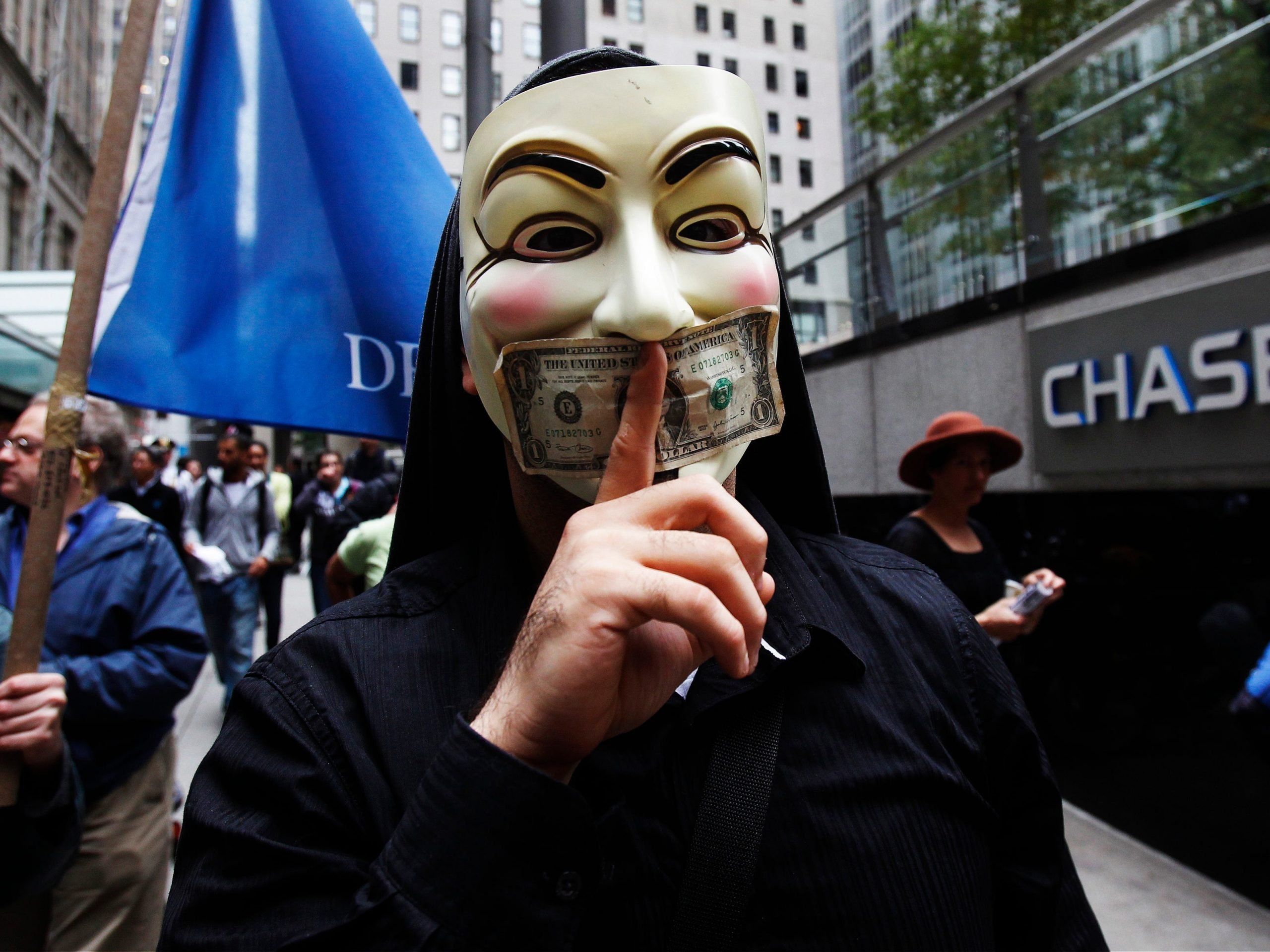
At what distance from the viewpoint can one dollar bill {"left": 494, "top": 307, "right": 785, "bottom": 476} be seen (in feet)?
3.67

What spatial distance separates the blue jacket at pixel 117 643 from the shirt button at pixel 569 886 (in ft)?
6.58

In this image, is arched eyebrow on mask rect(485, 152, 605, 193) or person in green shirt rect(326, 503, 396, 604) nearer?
arched eyebrow on mask rect(485, 152, 605, 193)

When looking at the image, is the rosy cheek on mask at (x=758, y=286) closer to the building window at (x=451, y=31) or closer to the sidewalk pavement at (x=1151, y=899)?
the sidewalk pavement at (x=1151, y=899)

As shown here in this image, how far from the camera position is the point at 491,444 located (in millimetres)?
1508

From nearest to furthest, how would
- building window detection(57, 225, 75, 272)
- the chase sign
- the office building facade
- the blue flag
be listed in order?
the blue flag
the chase sign
building window detection(57, 225, 75, 272)
the office building facade

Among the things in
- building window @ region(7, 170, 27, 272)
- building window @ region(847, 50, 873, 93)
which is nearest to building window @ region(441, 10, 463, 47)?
building window @ region(7, 170, 27, 272)

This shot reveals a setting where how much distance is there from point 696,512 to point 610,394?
0.24 metres

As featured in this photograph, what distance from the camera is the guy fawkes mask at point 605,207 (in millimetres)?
1175

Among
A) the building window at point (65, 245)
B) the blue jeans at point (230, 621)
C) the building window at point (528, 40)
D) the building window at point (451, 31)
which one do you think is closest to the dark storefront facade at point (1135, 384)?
the blue jeans at point (230, 621)

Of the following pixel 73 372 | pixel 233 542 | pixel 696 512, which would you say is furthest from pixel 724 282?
pixel 233 542

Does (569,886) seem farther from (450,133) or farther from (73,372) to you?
(450,133)

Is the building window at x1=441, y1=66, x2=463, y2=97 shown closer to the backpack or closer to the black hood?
the backpack

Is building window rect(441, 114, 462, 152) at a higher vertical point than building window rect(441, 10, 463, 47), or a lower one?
lower

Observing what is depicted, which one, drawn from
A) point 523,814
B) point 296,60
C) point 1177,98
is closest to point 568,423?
point 523,814
